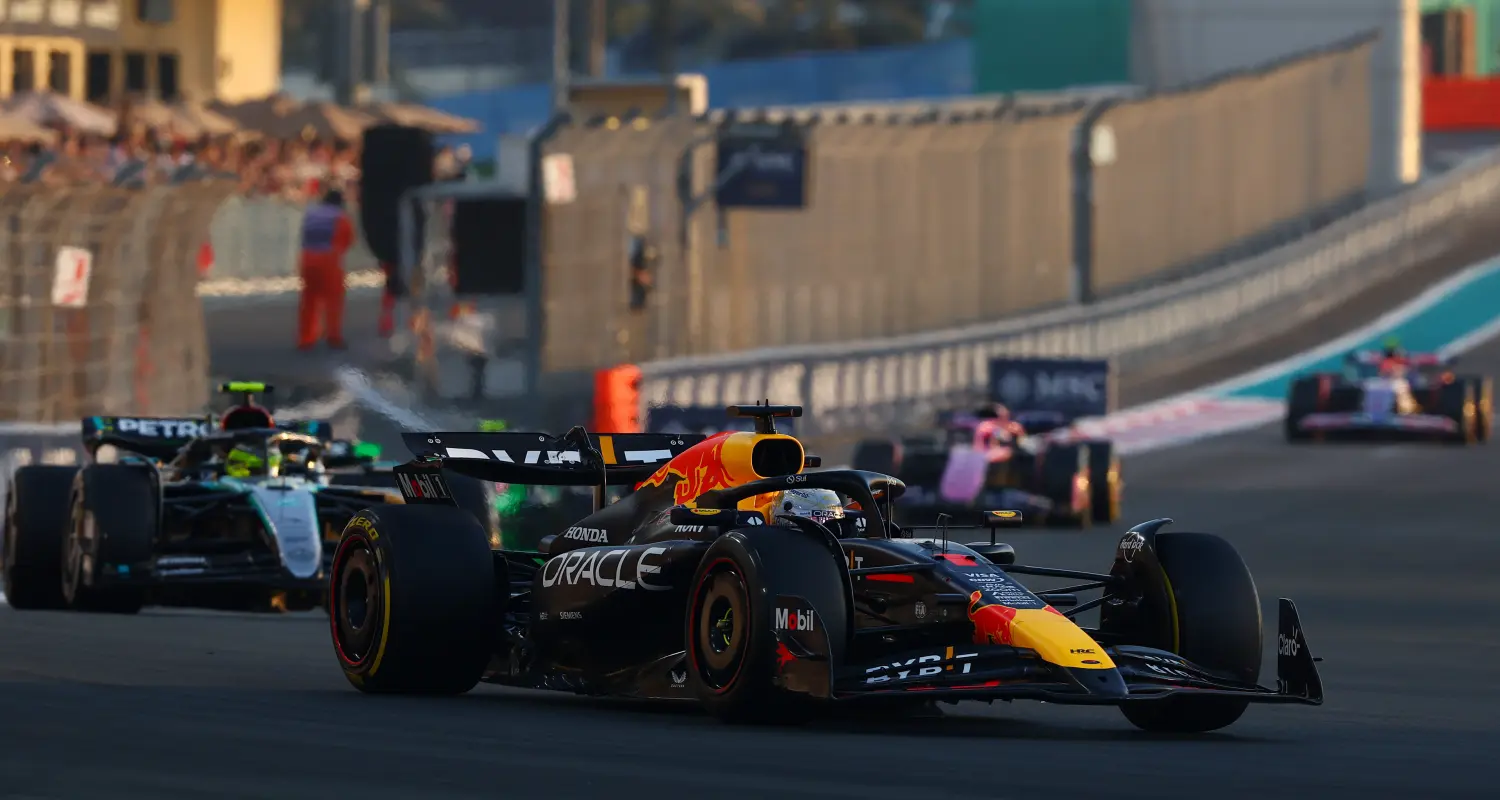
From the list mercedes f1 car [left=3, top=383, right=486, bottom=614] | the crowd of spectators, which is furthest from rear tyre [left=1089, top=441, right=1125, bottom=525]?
the crowd of spectators

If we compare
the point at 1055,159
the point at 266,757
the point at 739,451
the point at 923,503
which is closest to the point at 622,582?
the point at 739,451

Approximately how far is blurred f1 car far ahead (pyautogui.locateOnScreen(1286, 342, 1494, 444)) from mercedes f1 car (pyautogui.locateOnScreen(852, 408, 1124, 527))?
404 inches

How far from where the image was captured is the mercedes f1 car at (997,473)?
2502cm

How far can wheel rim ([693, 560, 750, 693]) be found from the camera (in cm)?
1102

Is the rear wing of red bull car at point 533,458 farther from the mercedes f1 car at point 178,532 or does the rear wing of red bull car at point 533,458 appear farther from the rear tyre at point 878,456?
the rear tyre at point 878,456

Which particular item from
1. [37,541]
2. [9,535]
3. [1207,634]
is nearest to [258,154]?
[9,535]

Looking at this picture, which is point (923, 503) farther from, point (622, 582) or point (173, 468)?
point (622, 582)

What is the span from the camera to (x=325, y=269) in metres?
39.2

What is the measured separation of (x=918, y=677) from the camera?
35.5ft

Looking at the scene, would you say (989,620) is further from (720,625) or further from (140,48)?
(140,48)

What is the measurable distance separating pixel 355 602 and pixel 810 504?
1.99 m

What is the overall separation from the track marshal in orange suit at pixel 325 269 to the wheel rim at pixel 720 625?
2612 centimetres

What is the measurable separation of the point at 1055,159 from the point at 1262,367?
582 cm

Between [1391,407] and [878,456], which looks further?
[1391,407]
